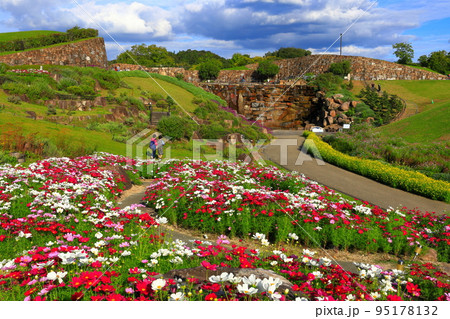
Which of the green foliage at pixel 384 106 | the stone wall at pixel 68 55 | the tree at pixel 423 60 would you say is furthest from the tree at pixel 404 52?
the stone wall at pixel 68 55

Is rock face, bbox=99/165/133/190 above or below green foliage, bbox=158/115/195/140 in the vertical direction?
below

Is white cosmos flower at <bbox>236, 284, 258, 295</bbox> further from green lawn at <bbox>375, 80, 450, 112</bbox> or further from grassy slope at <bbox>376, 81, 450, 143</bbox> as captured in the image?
green lawn at <bbox>375, 80, 450, 112</bbox>

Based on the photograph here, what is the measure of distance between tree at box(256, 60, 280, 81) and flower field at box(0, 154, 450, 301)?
59.6 metres

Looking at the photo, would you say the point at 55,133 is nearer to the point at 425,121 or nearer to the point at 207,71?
the point at 425,121

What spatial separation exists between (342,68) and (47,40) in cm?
5033

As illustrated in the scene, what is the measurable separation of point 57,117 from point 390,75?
61680 millimetres

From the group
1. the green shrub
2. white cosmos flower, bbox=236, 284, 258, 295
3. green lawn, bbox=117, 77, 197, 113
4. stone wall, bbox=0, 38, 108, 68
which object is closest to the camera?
white cosmos flower, bbox=236, 284, 258, 295

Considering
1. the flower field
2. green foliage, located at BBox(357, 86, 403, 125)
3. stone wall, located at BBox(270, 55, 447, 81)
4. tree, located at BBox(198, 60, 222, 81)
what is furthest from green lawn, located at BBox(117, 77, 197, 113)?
stone wall, located at BBox(270, 55, 447, 81)

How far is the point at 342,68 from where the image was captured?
61188 millimetres

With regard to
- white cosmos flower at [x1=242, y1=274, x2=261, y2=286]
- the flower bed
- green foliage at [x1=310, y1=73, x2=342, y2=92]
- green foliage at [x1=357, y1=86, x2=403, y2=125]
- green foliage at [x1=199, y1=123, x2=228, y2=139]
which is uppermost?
green foliage at [x1=310, y1=73, x2=342, y2=92]

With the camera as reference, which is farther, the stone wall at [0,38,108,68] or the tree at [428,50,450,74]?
the tree at [428,50,450,74]

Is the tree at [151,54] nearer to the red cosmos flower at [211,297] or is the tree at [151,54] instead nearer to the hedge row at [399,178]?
the hedge row at [399,178]

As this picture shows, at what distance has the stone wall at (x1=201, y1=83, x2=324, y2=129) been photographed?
5031 cm

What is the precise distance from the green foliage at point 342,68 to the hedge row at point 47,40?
43157 mm
